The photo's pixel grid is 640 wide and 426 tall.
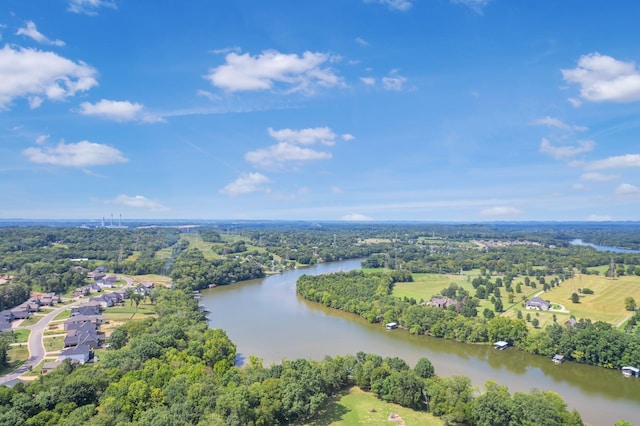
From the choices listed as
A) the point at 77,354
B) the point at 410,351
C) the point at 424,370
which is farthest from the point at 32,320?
the point at 424,370

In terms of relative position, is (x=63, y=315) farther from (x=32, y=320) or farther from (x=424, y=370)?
(x=424, y=370)

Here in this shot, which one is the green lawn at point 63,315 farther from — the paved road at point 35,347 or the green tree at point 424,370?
the green tree at point 424,370

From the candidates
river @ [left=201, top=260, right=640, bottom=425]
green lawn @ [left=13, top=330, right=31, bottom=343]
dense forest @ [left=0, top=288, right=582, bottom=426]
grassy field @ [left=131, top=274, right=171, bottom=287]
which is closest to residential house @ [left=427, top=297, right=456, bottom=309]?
river @ [left=201, top=260, right=640, bottom=425]

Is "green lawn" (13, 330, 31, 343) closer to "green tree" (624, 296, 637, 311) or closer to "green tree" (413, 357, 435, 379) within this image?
"green tree" (413, 357, 435, 379)

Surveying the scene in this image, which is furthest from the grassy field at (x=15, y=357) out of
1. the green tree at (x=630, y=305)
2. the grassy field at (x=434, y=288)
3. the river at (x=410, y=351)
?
the green tree at (x=630, y=305)

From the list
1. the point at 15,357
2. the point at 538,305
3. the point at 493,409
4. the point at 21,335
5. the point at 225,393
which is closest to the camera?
the point at 493,409

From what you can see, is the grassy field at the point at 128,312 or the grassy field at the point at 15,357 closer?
the grassy field at the point at 15,357

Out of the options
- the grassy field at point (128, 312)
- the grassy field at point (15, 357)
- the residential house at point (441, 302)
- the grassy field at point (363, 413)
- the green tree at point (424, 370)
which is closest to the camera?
the grassy field at point (363, 413)
